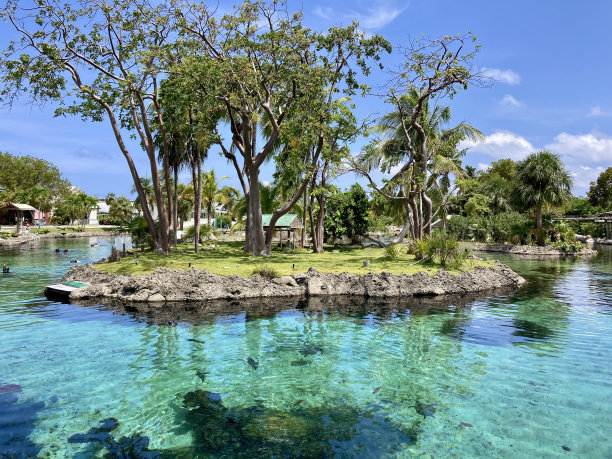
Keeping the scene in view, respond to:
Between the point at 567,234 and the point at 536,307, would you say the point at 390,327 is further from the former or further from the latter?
the point at 567,234

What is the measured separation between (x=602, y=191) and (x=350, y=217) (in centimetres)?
5362

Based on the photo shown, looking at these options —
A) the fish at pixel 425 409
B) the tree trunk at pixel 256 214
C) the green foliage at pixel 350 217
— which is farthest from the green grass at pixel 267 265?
the green foliage at pixel 350 217

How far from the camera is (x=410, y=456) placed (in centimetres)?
545

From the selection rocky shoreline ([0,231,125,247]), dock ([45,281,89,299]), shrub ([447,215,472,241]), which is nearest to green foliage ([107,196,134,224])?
rocky shoreline ([0,231,125,247])

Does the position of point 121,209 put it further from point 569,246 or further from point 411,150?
point 569,246

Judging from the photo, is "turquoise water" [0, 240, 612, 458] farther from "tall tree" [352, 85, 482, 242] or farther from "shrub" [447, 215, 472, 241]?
"shrub" [447, 215, 472, 241]

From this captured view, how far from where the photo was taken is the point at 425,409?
22.3ft

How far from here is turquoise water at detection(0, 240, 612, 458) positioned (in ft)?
19.0

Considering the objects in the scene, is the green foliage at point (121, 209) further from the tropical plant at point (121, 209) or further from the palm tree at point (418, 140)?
the palm tree at point (418, 140)

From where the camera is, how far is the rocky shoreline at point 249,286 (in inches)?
584

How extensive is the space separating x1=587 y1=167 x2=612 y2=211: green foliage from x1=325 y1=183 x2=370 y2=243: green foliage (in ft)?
162

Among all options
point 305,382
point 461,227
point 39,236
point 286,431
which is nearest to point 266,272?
point 305,382

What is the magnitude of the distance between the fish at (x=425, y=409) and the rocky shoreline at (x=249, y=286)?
894cm

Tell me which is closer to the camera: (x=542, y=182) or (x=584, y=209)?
(x=542, y=182)
